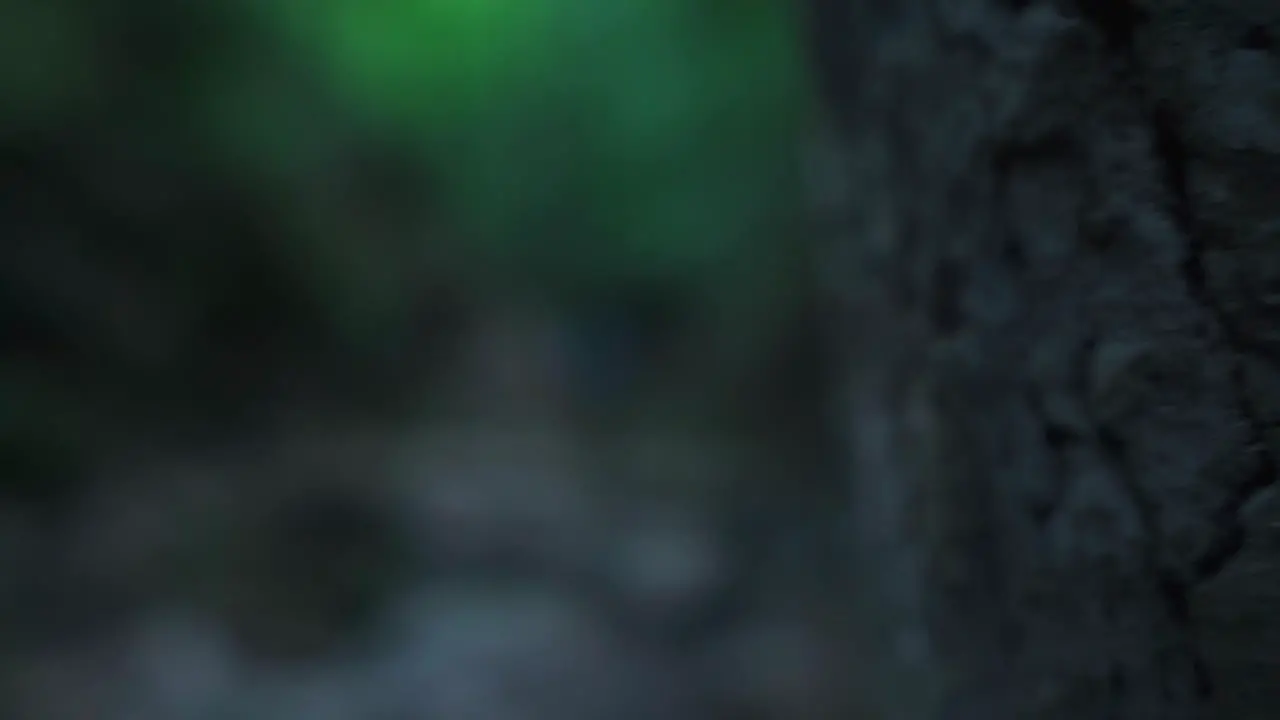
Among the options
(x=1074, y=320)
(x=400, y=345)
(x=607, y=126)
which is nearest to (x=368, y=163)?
(x=400, y=345)

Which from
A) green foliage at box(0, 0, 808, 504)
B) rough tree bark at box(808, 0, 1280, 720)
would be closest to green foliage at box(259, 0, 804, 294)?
green foliage at box(0, 0, 808, 504)

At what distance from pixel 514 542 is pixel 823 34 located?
213 cm

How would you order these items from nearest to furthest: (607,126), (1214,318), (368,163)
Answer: (1214,318) → (368,163) → (607,126)

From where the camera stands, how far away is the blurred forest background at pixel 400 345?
2.50 metres

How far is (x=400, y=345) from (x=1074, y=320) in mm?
3012

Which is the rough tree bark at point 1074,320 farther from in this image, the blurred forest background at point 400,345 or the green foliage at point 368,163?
the green foliage at point 368,163

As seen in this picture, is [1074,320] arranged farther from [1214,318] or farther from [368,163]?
[368,163]

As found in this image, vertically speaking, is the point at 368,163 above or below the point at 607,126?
below

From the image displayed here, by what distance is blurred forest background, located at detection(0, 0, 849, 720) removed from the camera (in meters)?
2.50

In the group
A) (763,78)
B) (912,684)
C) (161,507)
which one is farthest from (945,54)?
(763,78)

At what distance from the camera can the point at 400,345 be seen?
136 inches

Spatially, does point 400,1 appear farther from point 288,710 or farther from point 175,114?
point 288,710

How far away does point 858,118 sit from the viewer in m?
0.85

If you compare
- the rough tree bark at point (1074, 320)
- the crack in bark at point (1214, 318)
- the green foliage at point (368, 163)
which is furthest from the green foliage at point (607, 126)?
the crack in bark at point (1214, 318)
